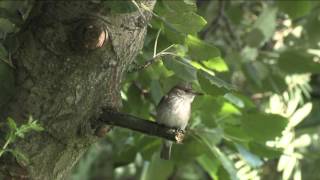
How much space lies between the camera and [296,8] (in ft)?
6.49

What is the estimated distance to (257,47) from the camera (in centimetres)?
223

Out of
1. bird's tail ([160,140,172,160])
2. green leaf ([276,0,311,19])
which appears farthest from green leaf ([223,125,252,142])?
green leaf ([276,0,311,19])

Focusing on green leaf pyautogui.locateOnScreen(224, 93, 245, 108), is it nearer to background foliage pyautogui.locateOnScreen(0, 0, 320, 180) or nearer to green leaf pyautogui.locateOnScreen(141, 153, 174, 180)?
background foliage pyautogui.locateOnScreen(0, 0, 320, 180)

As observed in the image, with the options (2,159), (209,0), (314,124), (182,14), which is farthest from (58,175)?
(314,124)

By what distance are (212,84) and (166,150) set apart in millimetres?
497

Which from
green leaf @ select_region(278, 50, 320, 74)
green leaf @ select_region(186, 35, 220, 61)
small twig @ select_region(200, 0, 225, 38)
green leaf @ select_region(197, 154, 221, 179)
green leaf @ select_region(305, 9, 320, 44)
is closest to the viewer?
green leaf @ select_region(186, 35, 220, 61)

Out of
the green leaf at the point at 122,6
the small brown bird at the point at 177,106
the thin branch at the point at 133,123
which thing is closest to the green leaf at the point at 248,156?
the small brown bird at the point at 177,106

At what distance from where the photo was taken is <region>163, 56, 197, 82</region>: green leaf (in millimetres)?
1186

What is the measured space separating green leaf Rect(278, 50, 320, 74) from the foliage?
3.48 ft

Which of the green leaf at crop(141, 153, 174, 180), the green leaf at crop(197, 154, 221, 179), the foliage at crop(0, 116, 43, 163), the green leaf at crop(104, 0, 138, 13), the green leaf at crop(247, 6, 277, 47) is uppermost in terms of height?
the green leaf at crop(104, 0, 138, 13)

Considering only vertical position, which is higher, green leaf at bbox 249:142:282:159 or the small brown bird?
the small brown bird

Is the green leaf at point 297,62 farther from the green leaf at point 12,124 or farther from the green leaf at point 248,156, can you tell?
the green leaf at point 12,124

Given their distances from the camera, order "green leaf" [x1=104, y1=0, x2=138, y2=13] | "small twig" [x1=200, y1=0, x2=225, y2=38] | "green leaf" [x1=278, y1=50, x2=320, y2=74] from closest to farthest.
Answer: "green leaf" [x1=104, y1=0, x2=138, y2=13]
"green leaf" [x1=278, y1=50, x2=320, y2=74]
"small twig" [x1=200, y1=0, x2=225, y2=38]

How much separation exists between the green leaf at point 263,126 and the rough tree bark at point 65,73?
0.54 metres
